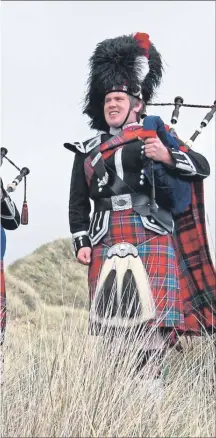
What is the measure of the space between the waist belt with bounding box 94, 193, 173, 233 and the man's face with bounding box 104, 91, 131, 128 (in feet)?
1.25

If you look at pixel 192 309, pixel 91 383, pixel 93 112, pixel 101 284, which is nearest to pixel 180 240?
pixel 192 309

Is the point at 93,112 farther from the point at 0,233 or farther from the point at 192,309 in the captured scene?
the point at 192,309

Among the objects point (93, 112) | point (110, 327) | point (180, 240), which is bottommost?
point (110, 327)

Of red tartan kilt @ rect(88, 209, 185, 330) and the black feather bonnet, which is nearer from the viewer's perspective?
red tartan kilt @ rect(88, 209, 185, 330)

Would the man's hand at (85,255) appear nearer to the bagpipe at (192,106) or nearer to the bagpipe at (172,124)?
the bagpipe at (172,124)

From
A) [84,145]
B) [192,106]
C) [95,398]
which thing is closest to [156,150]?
[84,145]

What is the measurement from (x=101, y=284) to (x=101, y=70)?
1.11 metres

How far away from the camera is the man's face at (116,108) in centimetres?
330

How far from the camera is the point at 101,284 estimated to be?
3102 mm

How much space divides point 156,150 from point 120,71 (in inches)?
23.5

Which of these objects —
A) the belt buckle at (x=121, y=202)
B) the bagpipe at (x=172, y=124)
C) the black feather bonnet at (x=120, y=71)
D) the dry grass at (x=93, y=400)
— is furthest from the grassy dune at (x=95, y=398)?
the black feather bonnet at (x=120, y=71)

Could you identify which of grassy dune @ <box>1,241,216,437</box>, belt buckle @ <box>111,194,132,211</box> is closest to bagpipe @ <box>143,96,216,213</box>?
belt buckle @ <box>111,194,132,211</box>

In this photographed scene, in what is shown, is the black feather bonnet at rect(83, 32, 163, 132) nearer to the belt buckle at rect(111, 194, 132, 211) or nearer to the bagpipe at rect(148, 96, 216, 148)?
the bagpipe at rect(148, 96, 216, 148)

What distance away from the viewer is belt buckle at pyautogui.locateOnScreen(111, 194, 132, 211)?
317 centimetres
